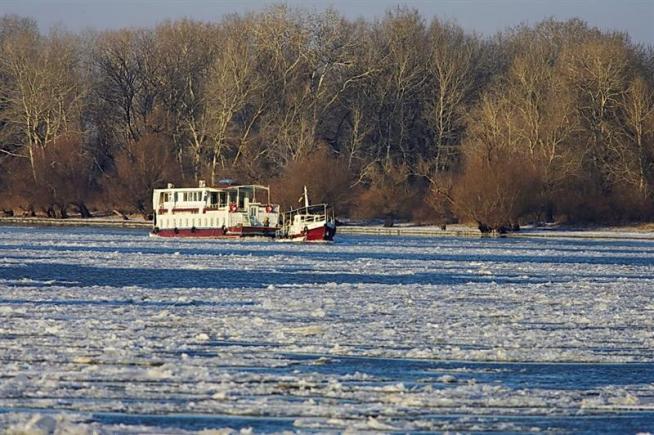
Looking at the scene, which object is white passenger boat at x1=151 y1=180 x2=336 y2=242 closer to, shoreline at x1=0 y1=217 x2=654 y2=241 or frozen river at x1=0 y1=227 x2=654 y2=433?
shoreline at x1=0 y1=217 x2=654 y2=241

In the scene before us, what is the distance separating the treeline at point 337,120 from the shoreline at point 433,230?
104 cm

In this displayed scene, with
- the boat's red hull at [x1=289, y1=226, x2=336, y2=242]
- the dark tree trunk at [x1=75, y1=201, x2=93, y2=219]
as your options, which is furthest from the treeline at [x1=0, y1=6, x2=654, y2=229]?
the boat's red hull at [x1=289, y1=226, x2=336, y2=242]

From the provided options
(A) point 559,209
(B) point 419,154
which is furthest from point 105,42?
Result: (A) point 559,209

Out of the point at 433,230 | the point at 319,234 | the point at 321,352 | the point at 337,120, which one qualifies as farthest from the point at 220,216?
the point at 321,352

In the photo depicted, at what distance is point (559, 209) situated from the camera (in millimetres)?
86812

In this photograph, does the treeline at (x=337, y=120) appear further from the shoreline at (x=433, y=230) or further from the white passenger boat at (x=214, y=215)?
the white passenger boat at (x=214, y=215)

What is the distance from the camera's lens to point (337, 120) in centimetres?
9969

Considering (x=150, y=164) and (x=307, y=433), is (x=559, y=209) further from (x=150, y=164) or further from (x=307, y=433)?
(x=307, y=433)

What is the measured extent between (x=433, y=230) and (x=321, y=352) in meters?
66.7

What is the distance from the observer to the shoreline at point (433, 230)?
82812 millimetres

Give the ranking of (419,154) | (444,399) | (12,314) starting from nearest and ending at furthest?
(444,399) → (12,314) → (419,154)

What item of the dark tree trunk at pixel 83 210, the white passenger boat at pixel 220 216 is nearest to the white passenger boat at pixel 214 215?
the white passenger boat at pixel 220 216

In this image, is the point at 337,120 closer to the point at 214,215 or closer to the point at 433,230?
the point at 433,230

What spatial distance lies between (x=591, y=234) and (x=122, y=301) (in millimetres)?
58352
